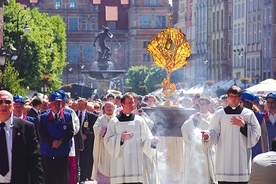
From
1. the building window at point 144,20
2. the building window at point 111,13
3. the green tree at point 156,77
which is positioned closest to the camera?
the green tree at point 156,77

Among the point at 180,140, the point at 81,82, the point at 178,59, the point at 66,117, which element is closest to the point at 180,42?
the point at 178,59

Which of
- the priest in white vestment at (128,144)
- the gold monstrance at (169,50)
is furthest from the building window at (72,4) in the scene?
the priest in white vestment at (128,144)

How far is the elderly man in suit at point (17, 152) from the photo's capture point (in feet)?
33.6

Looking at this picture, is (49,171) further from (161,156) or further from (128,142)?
(161,156)

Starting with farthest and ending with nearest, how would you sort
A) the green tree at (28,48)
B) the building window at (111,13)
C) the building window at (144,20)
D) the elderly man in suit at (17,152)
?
the building window at (111,13) < the building window at (144,20) < the green tree at (28,48) < the elderly man in suit at (17,152)

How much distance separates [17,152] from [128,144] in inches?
159

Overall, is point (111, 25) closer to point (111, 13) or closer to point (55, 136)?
point (111, 13)

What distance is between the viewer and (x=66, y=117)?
15.0m

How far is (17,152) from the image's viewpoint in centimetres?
1028

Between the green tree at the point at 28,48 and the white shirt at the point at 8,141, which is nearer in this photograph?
the white shirt at the point at 8,141

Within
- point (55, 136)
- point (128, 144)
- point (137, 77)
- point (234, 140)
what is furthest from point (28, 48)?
point (137, 77)

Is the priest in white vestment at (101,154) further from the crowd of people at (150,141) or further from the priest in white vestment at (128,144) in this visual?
the priest in white vestment at (128,144)

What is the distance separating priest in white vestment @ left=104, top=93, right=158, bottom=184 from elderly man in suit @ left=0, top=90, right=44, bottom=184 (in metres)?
3.74

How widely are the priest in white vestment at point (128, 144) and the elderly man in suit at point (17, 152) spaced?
374 centimetres
